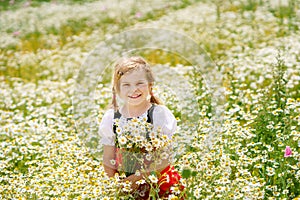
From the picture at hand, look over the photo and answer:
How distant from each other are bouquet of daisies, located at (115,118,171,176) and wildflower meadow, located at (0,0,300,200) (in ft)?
0.19

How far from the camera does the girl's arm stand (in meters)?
3.64

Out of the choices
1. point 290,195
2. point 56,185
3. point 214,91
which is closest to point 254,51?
point 214,91

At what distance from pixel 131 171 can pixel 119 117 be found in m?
0.40

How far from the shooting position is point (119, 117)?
3.70 m

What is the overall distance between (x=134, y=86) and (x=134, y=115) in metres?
0.23

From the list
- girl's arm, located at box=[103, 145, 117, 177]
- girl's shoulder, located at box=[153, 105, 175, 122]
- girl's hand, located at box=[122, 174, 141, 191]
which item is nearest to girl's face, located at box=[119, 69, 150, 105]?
girl's shoulder, located at box=[153, 105, 175, 122]

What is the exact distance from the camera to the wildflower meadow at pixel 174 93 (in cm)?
366

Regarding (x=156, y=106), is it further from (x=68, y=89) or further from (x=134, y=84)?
(x=68, y=89)

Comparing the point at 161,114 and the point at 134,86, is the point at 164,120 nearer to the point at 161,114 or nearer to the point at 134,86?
the point at 161,114

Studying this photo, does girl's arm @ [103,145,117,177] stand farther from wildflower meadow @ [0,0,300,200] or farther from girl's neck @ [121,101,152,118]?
girl's neck @ [121,101,152,118]

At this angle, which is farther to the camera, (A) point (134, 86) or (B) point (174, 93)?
(B) point (174, 93)

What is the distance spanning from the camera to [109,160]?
3.65 m

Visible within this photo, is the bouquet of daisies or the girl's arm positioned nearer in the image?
the bouquet of daisies

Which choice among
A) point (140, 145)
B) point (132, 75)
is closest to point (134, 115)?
point (132, 75)
